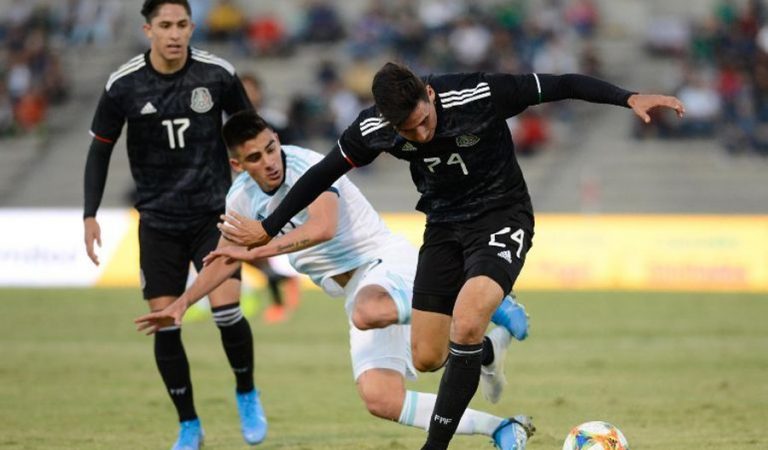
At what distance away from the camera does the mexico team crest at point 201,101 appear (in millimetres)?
8680

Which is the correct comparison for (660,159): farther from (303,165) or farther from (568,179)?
(303,165)

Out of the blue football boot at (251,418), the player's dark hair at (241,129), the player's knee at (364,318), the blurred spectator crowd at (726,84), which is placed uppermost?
the blurred spectator crowd at (726,84)

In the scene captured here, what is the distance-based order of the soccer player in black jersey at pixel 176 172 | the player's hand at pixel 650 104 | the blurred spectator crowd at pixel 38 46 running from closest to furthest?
the player's hand at pixel 650 104, the soccer player in black jersey at pixel 176 172, the blurred spectator crowd at pixel 38 46

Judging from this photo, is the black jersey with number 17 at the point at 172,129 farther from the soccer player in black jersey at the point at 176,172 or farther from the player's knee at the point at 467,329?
the player's knee at the point at 467,329

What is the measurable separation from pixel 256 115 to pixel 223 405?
353cm

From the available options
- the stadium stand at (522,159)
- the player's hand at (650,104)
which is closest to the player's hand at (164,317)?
the player's hand at (650,104)

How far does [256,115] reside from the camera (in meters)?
7.80

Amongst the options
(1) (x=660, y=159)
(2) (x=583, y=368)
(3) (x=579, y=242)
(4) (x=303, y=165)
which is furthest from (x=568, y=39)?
(4) (x=303, y=165)

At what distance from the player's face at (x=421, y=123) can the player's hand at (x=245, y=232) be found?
0.92 metres

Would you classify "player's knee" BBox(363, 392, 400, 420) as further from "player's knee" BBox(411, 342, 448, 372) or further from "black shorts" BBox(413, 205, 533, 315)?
"black shorts" BBox(413, 205, 533, 315)

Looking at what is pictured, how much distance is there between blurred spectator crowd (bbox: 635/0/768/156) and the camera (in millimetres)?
26312

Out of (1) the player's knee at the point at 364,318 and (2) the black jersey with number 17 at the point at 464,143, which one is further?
(1) the player's knee at the point at 364,318

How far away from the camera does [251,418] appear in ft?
28.6

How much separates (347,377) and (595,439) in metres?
5.24
